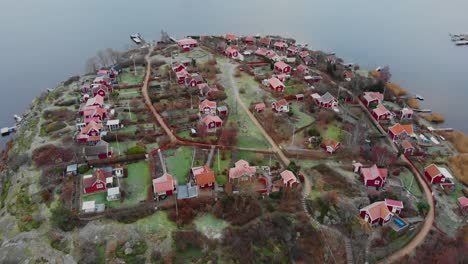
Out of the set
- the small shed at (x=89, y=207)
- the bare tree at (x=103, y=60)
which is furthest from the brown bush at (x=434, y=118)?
the bare tree at (x=103, y=60)

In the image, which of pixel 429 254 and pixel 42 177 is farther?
pixel 42 177

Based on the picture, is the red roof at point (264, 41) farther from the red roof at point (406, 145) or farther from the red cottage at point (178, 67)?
the red roof at point (406, 145)

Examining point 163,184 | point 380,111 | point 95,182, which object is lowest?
point 95,182

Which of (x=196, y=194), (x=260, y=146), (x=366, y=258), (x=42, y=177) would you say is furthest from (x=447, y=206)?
(x=42, y=177)

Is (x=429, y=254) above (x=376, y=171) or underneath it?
underneath

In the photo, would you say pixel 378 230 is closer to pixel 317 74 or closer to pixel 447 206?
pixel 447 206

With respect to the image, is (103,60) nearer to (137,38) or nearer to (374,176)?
(137,38)

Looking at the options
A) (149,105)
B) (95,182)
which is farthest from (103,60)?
(95,182)
